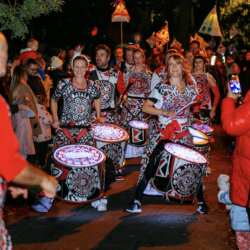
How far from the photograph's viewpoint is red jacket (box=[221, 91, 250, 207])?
10.0ft

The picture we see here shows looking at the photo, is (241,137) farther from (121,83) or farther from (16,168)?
(121,83)

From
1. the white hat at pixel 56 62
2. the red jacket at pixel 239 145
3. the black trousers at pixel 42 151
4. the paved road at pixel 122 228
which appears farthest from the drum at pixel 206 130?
the white hat at pixel 56 62

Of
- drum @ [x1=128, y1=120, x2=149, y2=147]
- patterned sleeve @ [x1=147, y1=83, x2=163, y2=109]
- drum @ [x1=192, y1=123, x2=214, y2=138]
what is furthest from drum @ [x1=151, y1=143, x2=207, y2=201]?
drum @ [x1=128, y1=120, x2=149, y2=147]

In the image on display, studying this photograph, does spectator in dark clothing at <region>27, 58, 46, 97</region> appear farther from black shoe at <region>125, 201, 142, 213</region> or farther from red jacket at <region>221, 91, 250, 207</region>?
red jacket at <region>221, 91, 250, 207</region>

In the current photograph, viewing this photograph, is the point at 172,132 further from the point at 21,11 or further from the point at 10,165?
the point at 10,165

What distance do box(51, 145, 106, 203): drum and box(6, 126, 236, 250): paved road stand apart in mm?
489

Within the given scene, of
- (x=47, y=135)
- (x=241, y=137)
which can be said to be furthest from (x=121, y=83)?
(x=241, y=137)

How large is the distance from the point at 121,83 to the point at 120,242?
3.37 meters

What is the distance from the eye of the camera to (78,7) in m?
20.4

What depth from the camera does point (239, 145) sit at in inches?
129

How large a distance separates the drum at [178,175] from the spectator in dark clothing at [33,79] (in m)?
3.82

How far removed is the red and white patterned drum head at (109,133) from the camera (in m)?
5.96

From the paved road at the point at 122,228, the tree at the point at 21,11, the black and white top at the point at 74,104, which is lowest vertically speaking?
the paved road at the point at 122,228

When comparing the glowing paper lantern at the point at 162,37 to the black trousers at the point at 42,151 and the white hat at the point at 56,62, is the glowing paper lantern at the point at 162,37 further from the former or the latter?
the black trousers at the point at 42,151
